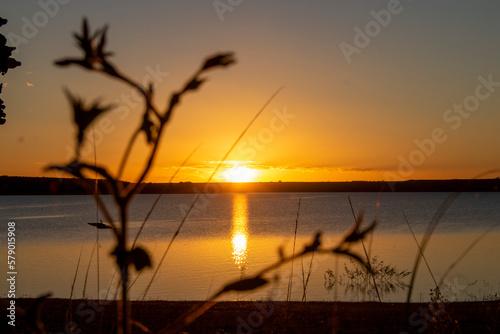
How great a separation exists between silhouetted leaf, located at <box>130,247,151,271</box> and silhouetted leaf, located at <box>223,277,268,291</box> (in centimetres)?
14

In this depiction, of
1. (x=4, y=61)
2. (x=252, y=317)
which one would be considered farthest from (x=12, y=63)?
(x=252, y=317)

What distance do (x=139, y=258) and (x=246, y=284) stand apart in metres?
0.19

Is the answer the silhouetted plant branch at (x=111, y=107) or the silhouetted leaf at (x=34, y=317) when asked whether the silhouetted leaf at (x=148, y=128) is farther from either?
the silhouetted leaf at (x=34, y=317)

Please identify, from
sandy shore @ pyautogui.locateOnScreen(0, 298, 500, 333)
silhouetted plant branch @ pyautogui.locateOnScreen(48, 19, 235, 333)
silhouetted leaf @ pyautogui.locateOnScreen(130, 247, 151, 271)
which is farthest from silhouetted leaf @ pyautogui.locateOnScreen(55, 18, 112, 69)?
sandy shore @ pyautogui.locateOnScreen(0, 298, 500, 333)

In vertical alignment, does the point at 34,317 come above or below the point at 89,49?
below

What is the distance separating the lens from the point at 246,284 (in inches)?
34.7

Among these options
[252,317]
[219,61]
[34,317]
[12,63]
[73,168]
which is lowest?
[34,317]

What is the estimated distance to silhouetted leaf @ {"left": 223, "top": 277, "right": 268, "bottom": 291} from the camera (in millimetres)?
872

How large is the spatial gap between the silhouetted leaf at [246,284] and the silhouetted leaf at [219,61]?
1.20 feet

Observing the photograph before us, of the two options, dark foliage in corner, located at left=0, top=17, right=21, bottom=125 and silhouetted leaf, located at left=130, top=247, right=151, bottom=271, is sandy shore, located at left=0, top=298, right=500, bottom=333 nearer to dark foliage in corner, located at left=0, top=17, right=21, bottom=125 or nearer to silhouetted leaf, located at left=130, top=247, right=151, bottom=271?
dark foliage in corner, located at left=0, top=17, right=21, bottom=125

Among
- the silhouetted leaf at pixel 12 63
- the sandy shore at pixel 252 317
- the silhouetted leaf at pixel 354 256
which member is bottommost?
the silhouetted leaf at pixel 354 256

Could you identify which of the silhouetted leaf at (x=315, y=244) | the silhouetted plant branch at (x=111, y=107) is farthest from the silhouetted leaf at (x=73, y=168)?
the silhouetted leaf at (x=315, y=244)

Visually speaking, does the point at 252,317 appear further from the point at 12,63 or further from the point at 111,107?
the point at 111,107

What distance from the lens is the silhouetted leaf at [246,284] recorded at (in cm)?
87
